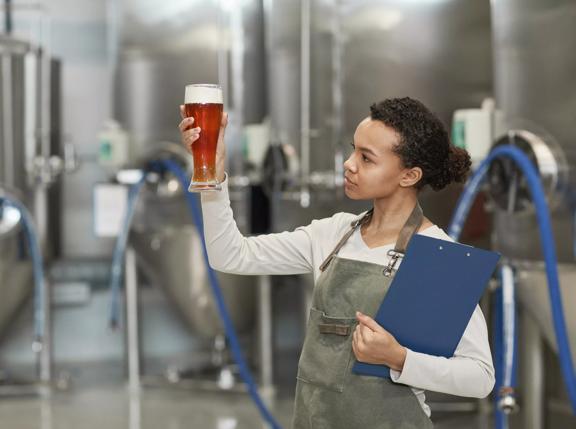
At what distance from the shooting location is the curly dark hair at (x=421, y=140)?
1739 mm

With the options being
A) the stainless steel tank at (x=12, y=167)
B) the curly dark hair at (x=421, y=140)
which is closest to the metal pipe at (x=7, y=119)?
the stainless steel tank at (x=12, y=167)

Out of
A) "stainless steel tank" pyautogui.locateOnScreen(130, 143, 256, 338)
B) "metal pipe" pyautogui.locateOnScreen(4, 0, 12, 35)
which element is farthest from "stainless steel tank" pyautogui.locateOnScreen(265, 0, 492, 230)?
"metal pipe" pyautogui.locateOnScreen(4, 0, 12, 35)

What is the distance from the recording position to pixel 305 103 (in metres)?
4.25

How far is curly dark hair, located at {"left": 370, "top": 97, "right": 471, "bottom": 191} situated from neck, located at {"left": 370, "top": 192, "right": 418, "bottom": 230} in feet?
0.12

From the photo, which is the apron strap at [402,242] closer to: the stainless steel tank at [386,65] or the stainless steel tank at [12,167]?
the stainless steel tank at [386,65]

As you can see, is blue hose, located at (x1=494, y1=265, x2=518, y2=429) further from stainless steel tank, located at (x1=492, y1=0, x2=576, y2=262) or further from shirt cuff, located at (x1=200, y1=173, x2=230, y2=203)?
shirt cuff, located at (x1=200, y1=173, x2=230, y2=203)

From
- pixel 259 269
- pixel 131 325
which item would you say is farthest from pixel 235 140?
pixel 259 269

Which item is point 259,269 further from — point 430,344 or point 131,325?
point 131,325

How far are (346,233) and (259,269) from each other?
0.68ft

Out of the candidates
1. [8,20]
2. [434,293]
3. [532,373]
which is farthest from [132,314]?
[434,293]

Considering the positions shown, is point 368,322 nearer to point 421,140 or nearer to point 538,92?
point 421,140

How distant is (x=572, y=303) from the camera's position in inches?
104

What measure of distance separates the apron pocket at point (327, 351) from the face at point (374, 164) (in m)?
0.24

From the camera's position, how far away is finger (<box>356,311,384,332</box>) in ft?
5.32
